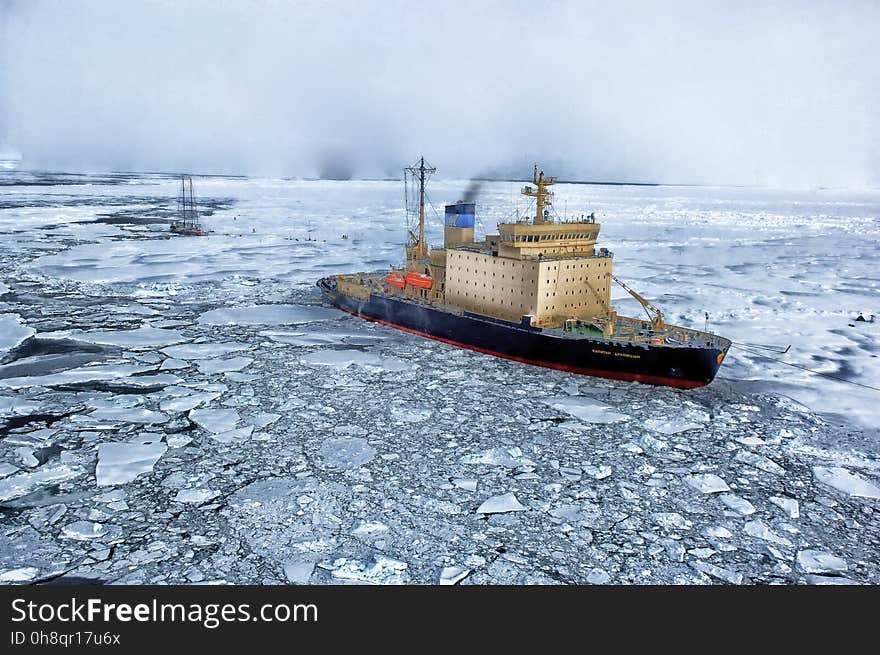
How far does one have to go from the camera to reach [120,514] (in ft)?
26.0

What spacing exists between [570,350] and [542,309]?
169 cm

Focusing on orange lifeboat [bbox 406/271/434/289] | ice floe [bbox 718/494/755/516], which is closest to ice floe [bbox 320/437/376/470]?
ice floe [bbox 718/494/755/516]

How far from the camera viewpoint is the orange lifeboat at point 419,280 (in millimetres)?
19297

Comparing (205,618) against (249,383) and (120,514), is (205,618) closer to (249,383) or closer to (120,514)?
(120,514)

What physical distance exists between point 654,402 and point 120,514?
10.1 metres

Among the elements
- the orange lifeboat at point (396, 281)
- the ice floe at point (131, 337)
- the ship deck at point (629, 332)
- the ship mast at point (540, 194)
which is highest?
the ship mast at point (540, 194)

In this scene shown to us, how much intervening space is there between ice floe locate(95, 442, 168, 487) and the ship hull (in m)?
8.79

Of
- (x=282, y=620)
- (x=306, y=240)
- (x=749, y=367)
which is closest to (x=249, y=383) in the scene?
(x=282, y=620)

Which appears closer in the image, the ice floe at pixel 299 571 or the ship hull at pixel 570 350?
the ice floe at pixel 299 571

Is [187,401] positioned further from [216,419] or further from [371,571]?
[371,571]

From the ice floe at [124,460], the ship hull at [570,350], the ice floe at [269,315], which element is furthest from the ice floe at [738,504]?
the ice floe at [269,315]

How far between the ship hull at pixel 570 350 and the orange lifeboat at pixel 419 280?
2.71ft

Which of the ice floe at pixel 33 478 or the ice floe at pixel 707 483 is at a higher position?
the ice floe at pixel 33 478

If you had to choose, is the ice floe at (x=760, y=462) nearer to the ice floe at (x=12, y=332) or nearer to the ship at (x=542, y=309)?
the ship at (x=542, y=309)
